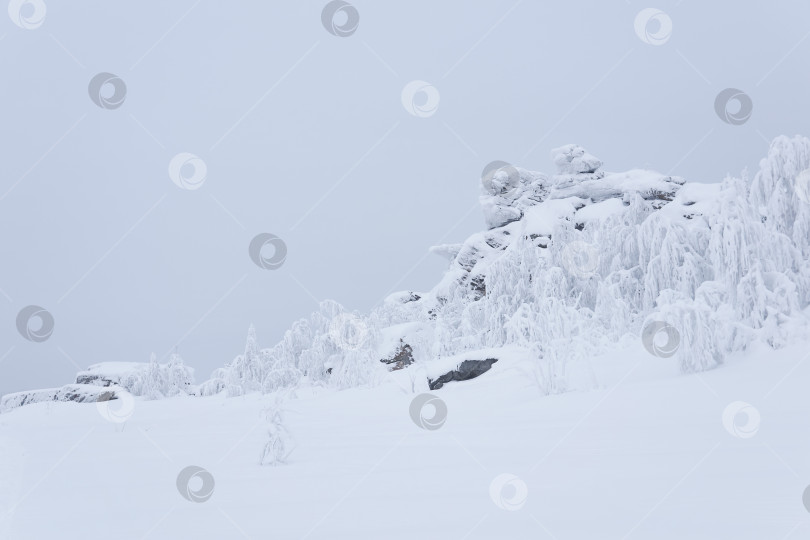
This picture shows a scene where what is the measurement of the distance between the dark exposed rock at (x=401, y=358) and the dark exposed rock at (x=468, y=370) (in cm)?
979

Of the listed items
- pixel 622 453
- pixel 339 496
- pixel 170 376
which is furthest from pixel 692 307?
pixel 170 376

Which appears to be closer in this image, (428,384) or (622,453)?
(622,453)

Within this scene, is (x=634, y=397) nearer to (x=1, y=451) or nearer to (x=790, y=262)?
(x=790, y=262)

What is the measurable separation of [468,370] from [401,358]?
33.9 ft

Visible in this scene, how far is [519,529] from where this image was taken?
2.95m

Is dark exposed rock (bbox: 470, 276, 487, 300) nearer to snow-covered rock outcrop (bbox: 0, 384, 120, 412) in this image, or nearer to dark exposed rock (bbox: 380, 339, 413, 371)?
dark exposed rock (bbox: 380, 339, 413, 371)

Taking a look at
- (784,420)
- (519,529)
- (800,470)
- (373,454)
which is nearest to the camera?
(519,529)

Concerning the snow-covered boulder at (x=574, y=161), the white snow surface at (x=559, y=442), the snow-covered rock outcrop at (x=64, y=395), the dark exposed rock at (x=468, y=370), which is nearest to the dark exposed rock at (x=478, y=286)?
the snow-covered boulder at (x=574, y=161)

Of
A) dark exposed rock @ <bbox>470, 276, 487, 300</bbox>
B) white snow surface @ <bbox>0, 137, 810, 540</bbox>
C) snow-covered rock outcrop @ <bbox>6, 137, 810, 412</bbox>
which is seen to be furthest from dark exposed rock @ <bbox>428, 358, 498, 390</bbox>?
dark exposed rock @ <bbox>470, 276, 487, 300</bbox>

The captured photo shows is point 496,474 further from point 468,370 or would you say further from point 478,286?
point 478,286

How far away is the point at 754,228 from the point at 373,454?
6871mm

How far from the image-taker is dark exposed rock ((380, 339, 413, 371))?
22.2m

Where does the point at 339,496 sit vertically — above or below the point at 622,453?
above

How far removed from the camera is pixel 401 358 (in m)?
22.5
